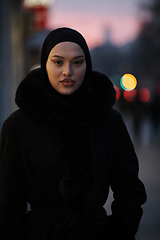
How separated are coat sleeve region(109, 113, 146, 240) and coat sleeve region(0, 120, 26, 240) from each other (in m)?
0.57

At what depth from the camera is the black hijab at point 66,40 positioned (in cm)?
210

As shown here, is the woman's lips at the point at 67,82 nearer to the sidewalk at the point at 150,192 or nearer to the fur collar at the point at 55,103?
the fur collar at the point at 55,103

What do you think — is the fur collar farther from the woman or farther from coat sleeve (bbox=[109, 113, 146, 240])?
coat sleeve (bbox=[109, 113, 146, 240])

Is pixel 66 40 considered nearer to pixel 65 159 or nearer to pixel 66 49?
pixel 66 49

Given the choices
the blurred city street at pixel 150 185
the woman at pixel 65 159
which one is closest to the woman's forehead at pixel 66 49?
the woman at pixel 65 159

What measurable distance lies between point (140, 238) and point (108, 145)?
2.40 meters

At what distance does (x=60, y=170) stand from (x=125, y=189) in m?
0.46

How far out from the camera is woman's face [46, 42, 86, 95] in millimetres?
2074

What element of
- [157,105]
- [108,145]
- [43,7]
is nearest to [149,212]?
[108,145]

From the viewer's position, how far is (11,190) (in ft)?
6.65

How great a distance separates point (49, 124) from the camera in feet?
7.06

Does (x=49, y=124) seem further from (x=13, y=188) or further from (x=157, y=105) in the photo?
(x=157, y=105)

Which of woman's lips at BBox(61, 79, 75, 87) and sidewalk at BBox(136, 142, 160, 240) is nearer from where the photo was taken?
woman's lips at BBox(61, 79, 75, 87)

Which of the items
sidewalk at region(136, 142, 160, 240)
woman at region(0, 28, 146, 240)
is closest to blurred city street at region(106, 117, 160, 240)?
sidewalk at region(136, 142, 160, 240)
